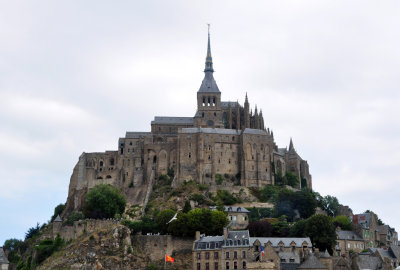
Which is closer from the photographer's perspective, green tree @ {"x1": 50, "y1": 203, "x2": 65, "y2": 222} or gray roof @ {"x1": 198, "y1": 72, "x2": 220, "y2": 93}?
green tree @ {"x1": 50, "y1": 203, "x2": 65, "y2": 222}

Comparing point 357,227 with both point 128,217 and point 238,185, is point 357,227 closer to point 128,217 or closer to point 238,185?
point 238,185

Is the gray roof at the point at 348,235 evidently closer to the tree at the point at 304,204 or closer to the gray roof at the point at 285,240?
the gray roof at the point at 285,240

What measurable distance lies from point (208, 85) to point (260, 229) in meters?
51.2

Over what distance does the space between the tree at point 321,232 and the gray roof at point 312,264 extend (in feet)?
23.5

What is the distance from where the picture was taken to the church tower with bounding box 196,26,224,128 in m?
120

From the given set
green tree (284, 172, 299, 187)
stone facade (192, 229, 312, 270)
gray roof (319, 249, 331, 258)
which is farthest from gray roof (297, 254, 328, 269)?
green tree (284, 172, 299, 187)

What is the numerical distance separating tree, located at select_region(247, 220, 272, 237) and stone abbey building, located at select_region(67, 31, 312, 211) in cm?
2817

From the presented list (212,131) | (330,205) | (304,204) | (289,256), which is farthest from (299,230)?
(212,131)

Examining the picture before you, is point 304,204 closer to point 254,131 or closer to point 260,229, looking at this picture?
point 260,229

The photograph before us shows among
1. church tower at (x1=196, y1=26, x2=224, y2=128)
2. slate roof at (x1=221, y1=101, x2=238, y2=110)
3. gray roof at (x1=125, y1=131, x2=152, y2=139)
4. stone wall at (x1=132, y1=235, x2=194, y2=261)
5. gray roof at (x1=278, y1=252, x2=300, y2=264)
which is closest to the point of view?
gray roof at (x1=278, y1=252, x2=300, y2=264)

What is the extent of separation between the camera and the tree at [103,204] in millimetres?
92188

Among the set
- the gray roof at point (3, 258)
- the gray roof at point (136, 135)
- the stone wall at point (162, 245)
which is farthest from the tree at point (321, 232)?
the gray roof at point (136, 135)

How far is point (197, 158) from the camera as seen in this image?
109875 mm

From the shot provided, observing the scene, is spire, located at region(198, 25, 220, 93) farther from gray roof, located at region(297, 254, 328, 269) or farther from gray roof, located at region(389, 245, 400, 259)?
gray roof, located at region(297, 254, 328, 269)
